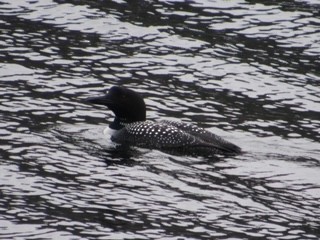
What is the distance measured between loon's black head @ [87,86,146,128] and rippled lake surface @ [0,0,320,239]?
0.41m

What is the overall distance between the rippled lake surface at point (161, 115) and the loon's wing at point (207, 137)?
189 millimetres

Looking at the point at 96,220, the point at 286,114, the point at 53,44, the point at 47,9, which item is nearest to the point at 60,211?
the point at 96,220

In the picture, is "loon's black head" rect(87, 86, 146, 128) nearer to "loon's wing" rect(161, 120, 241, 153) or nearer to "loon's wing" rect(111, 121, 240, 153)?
"loon's wing" rect(111, 121, 240, 153)

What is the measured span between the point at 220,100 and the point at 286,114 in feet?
3.90

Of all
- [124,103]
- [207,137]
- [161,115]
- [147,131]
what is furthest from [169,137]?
[161,115]

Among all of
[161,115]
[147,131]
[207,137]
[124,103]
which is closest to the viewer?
[207,137]

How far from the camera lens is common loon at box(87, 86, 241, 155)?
1798 centimetres

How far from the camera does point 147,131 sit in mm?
18484

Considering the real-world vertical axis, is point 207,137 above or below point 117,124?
above

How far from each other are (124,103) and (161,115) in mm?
881

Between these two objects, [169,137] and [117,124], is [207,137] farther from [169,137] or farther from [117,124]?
[117,124]

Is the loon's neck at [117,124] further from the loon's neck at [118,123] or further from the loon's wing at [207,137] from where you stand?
the loon's wing at [207,137]

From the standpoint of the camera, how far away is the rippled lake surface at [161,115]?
1504 cm

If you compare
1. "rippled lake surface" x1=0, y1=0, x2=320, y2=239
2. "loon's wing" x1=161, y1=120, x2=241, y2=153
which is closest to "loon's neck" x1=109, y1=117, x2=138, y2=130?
"rippled lake surface" x1=0, y1=0, x2=320, y2=239
